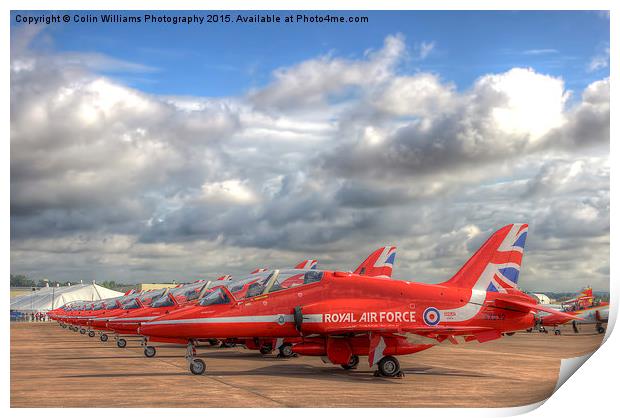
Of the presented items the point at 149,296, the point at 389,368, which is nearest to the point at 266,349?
the point at 389,368

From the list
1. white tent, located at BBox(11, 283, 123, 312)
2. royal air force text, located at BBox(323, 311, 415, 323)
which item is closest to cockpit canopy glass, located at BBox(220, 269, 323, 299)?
royal air force text, located at BBox(323, 311, 415, 323)

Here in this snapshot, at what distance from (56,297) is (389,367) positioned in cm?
10480

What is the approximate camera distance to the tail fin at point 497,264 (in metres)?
21.9

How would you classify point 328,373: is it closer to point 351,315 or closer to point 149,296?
point 351,315

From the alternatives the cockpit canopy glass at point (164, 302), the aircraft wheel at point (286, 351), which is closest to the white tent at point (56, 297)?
the cockpit canopy glass at point (164, 302)

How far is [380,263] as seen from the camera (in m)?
37.9

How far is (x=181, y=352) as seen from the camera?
33.9 meters

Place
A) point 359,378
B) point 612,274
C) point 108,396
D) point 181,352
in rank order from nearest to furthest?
point 612,274
point 108,396
point 359,378
point 181,352

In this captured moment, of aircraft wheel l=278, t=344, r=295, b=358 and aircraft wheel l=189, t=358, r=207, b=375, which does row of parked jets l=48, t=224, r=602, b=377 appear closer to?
aircraft wheel l=189, t=358, r=207, b=375

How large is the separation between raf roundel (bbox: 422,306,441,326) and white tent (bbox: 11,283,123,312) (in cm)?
9854

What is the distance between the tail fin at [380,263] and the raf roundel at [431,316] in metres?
16.9
